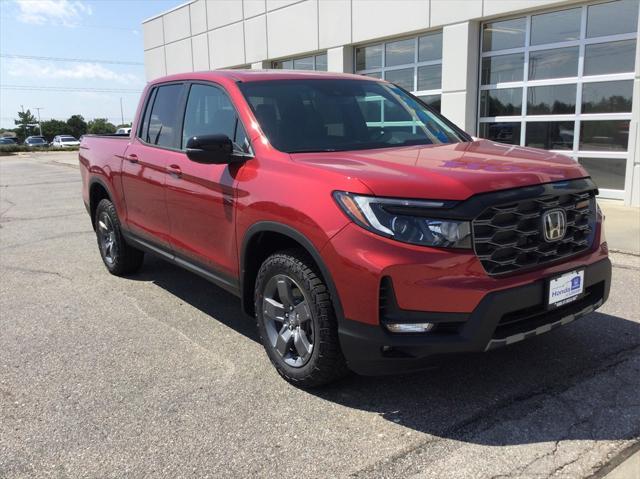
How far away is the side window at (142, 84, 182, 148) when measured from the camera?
4707 mm

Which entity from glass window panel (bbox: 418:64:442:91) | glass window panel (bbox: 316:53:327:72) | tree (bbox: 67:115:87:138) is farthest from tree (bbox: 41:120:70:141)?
glass window panel (bbox: 418:64:442:91)

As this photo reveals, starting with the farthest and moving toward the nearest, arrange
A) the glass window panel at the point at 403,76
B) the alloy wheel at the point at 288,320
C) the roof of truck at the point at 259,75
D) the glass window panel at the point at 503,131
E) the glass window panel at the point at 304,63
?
the glass window panel at the point at 304,63
the glass window panel at the point at 403,76
the glass window panel at the point at 503,131
the roof of truck at the point at 259,75
the alloy wheel at the point at 288,320

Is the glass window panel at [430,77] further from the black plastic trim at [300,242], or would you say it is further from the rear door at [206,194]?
the black plastic trim at [300,242]

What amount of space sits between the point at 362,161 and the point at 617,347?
2222mm

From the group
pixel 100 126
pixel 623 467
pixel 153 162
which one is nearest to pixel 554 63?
pixel 153 162

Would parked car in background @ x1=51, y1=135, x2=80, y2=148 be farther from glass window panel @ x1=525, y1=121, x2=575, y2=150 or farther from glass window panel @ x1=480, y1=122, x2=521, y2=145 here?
glass window panel @ x1=525, y1=121, x2=575, y2=150

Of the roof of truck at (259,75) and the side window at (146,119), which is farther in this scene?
the side window at (146,119)

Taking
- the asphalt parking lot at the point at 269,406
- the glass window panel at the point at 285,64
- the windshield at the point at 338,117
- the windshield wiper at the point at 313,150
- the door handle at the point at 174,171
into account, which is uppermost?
the glass window panel at the point at 285,64

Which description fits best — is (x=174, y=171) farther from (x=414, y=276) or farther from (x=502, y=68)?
(x=502, y=68)

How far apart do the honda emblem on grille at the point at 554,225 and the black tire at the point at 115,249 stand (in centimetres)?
412

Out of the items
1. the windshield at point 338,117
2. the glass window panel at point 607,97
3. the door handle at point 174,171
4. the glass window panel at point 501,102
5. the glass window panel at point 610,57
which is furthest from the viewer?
the glass window panel at point 501,102

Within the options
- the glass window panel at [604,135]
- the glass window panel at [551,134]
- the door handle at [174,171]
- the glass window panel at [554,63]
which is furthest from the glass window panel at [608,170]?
the door handle at [174,171]

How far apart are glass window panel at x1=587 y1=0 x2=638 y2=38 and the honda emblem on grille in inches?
307

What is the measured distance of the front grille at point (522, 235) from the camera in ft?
9.29
